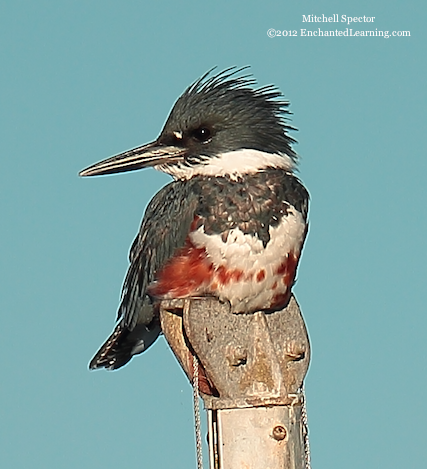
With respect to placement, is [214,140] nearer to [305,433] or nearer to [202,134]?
[202,134]

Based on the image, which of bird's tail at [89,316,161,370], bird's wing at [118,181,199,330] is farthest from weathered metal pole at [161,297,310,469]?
bird's tail at [89,316,161,370]

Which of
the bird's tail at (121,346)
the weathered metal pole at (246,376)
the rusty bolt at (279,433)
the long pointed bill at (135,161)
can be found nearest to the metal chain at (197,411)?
the weathered metal pole at (246,376)

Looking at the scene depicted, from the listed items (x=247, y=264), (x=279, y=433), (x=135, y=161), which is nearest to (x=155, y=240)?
(x=135, y=161)

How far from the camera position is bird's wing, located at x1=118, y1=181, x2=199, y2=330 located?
5.56 m

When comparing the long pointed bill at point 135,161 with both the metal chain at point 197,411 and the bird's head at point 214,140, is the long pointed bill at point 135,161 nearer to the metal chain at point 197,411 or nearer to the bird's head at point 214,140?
the bird's head at point 214,140

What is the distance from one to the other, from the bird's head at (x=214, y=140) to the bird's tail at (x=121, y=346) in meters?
1.14

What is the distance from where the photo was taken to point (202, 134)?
5.75 metres

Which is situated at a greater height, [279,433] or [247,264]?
[247,264]

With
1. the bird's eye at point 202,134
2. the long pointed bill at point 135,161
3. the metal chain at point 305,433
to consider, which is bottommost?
the metal chain at point 305,433

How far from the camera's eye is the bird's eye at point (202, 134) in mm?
5738

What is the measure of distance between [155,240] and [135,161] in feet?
1.79

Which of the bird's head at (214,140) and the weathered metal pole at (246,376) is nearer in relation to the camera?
the weathered metal pole at (246,376)

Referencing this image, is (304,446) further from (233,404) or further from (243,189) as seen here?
(243,189)

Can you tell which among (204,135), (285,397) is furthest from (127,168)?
(285,397)
